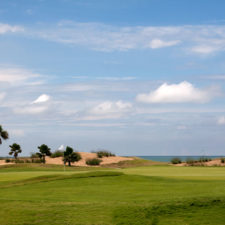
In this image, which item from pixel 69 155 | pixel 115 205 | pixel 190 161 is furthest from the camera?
pixel 69 155

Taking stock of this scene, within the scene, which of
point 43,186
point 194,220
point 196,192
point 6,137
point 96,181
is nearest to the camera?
point 194,220

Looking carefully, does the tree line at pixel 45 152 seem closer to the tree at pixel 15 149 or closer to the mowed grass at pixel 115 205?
→ the tree at pixel 15 149

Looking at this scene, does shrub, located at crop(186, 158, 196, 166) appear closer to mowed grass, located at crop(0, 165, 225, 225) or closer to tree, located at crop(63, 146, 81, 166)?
tree, located at crop(63, 146, 81, 166)

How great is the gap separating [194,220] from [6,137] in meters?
51.8

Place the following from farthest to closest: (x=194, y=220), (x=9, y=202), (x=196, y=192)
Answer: (x=196, y=192), (x=9, y=202), (x=194, y=220)

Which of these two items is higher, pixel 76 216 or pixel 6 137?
pixel 6 137

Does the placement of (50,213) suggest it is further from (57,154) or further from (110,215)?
(57,154)

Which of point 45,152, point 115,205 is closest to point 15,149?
point 45,152

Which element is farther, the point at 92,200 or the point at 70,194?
the point at 70,194

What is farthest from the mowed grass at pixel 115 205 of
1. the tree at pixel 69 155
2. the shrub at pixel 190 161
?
the tree at pixel 69 155

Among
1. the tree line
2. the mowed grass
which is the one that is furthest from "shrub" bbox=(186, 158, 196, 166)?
the mowed grass

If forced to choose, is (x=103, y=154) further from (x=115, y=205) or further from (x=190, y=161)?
(x=115, y=205)

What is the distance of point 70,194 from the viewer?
20.0 meters

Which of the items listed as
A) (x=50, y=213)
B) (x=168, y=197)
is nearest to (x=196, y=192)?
(x=168, y=197)
